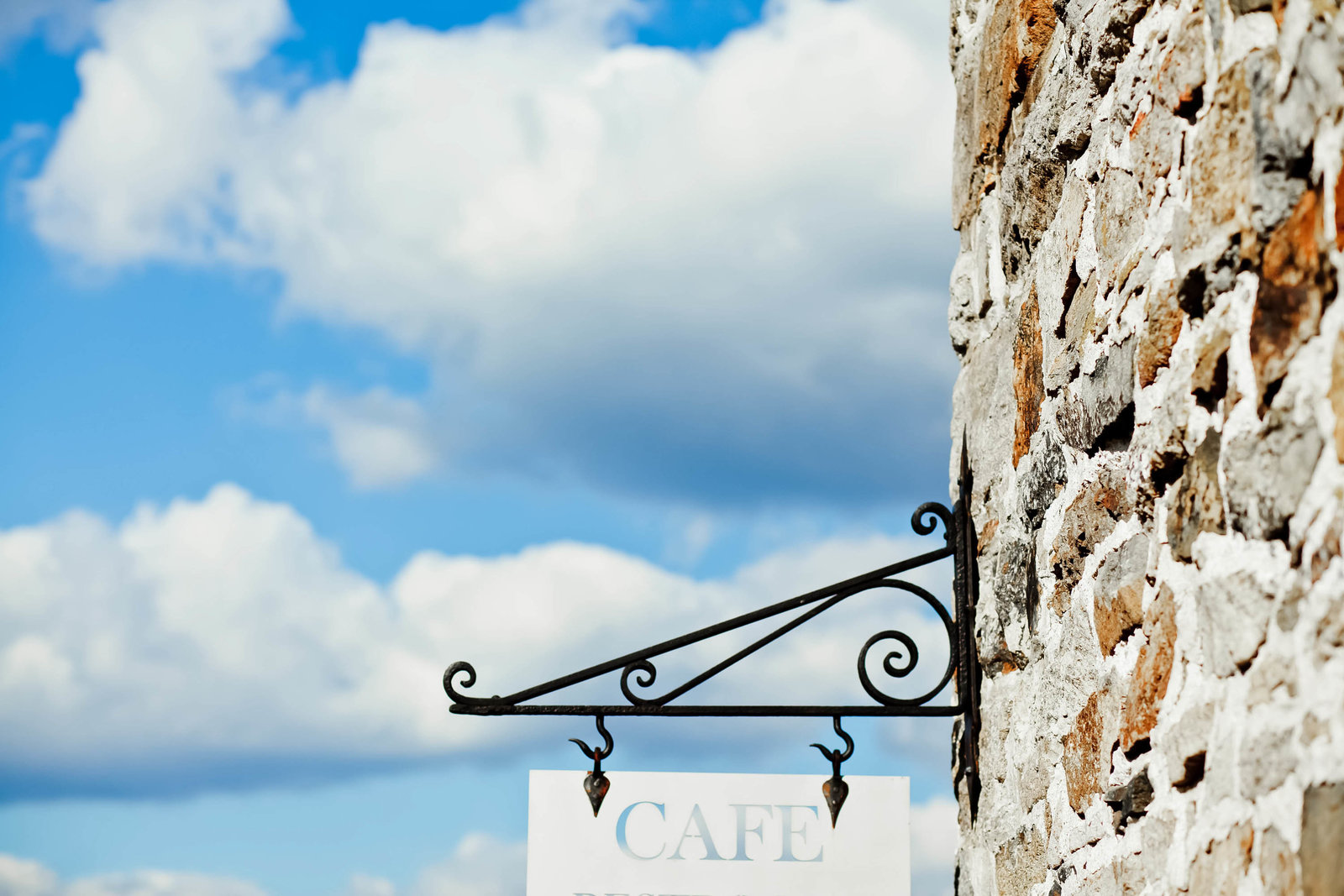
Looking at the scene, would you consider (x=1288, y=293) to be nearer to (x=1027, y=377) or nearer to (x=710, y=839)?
(x=1027, y=377)

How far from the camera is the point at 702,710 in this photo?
8.93 ft

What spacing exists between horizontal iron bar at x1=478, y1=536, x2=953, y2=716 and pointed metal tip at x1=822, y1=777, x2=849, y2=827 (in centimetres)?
37

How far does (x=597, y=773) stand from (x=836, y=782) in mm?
495

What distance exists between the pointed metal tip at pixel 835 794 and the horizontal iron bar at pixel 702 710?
15cm

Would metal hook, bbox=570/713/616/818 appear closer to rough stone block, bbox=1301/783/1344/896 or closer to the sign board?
the sign board

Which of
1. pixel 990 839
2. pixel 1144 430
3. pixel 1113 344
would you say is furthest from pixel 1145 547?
pixel 990 839

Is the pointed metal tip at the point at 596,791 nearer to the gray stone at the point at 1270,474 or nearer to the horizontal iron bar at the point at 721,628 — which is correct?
the horizontal iron bar at the point at 721,628

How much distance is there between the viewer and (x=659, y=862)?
9.05 feet

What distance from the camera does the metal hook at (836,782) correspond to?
9.04 feet

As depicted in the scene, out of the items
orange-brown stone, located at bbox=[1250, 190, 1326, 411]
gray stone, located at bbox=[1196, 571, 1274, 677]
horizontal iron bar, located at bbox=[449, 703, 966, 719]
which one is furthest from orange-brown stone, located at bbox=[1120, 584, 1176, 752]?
horizontal iron bar, located at bbox=[449, 703, 966, 719]

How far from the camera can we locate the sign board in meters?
2.74

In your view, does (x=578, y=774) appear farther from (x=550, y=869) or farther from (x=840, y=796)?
(x=840, y=796)

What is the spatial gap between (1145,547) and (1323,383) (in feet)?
1.95

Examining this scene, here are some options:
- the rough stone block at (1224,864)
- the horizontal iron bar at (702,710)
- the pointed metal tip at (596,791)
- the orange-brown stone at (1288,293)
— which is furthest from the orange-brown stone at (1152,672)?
the pointed metal tip at (596,791)
